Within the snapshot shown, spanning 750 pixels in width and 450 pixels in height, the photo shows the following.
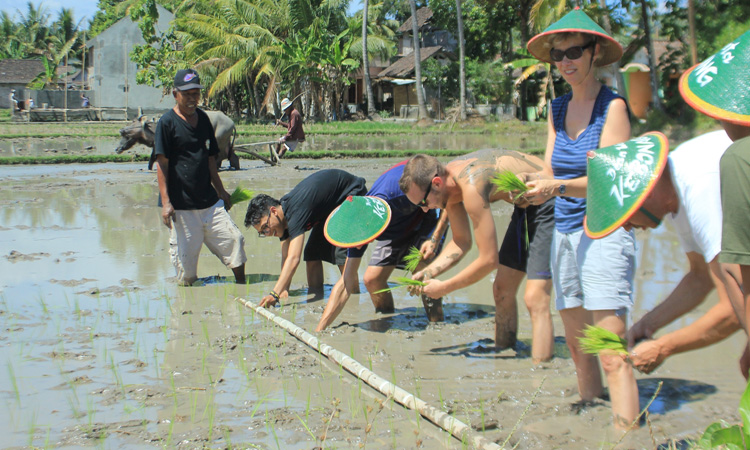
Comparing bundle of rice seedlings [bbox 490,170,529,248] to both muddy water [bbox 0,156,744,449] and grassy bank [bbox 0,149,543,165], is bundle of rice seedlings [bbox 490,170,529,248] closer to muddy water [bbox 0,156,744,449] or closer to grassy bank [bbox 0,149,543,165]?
muddy water [bbox 0,156,744,449]

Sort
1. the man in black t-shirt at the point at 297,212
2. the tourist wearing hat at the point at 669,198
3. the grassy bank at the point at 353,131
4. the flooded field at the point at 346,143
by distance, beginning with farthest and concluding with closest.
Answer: the grassy bank at the point at 353,131 → the flooded field at the point at 346,143 → the man in black t-shirt at the point at 297,212 → the tourist wearing hat at the point at 669,198

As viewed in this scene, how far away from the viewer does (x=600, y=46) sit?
11.5ft

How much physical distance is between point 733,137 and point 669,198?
1.19 feet

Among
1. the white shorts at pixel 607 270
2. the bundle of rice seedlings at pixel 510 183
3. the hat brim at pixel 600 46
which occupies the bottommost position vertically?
the white shorts at pixel 607 270

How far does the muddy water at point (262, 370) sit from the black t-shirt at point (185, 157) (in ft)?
2.68

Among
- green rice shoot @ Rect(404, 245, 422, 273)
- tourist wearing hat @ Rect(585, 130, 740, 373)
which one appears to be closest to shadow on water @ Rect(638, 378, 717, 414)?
tourist wearing hat @ Rect(585, 130, 740, 373)

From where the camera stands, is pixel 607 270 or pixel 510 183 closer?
pixel 607 270

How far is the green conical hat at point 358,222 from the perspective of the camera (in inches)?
188

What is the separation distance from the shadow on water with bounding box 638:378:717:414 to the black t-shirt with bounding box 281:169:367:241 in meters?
2.71

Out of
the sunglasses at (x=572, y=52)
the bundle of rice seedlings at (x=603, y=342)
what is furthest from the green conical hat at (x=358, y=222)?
the bundle of rice seedlings at (x=603, y=342)

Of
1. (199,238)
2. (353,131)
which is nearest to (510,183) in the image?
(199,238)

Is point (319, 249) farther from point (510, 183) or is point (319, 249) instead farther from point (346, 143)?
point (346, 143)

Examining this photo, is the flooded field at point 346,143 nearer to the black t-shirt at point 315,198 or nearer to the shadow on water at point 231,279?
the shadow on water at point 231,279

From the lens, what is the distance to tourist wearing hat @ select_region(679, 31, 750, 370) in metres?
2.11
